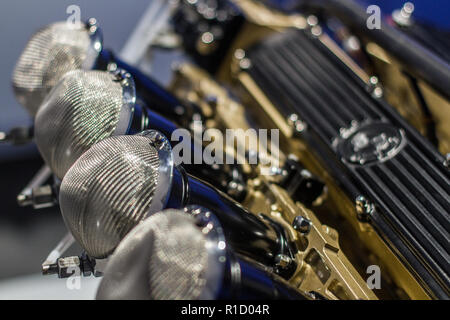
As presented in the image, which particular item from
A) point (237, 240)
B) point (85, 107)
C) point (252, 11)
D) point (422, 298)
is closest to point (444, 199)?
point (422, 298)

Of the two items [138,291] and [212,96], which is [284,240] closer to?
[138,291]

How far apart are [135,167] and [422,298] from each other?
36 centimetres

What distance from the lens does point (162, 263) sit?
0.46 meters

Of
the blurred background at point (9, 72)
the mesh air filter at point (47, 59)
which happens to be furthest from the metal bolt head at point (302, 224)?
the blurred background at point (9, 72)

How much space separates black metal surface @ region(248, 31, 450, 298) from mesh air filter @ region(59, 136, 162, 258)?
0.30 meters

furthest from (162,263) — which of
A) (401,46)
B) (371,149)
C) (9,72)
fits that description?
(9,72)

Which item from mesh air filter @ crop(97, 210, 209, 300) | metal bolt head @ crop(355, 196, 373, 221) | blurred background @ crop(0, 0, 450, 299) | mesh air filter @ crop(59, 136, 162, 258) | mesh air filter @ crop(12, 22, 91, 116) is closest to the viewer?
mesh air filter @ crop(97, 210, 209, 300)

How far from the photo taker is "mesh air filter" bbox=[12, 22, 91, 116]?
34.8 inches

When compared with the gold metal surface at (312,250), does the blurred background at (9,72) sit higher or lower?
lower

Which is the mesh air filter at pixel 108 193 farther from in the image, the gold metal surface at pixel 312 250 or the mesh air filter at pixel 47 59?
the mesh air filter at pixel 47 59

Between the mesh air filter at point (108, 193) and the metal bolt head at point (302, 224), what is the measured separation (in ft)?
0.65

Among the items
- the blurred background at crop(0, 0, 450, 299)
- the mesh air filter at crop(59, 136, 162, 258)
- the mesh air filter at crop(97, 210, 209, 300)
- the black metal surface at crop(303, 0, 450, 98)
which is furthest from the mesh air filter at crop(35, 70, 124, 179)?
the blurred background at crop(0, 0, 450, 299)

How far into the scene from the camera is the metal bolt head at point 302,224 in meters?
0.66

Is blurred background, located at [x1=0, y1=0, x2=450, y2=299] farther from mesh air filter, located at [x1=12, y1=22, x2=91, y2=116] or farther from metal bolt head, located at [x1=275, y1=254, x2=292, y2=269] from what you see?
metal bolt head, located at [x1=275, y1=254, x2=292, y2=269]
